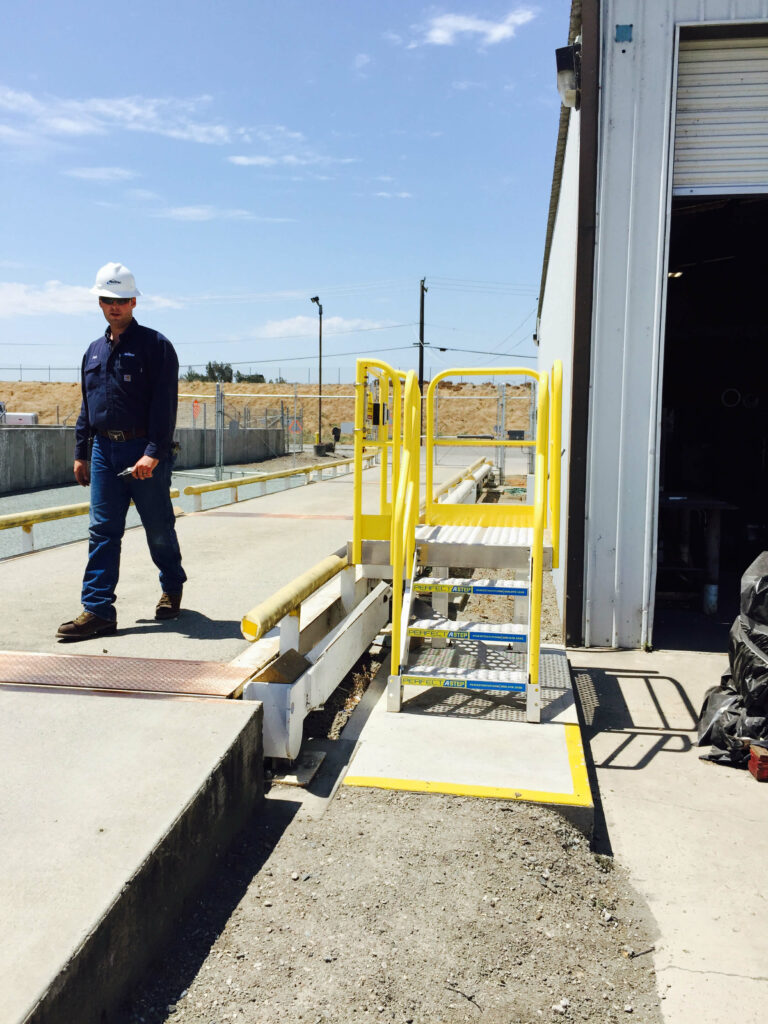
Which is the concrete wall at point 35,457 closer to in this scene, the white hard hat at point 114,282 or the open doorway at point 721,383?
the open doorway at point 721,383

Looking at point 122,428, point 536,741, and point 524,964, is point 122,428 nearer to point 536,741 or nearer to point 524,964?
point 536,741

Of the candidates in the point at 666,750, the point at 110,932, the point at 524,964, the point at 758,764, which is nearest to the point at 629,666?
the point at 666,750

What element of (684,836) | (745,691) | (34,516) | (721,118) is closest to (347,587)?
(745,691)

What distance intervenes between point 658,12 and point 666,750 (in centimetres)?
505

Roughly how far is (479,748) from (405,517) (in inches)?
52.1

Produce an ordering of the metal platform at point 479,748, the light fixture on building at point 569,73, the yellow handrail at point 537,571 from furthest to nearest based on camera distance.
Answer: the light fixture on building at point 569,73, the yellow handrail at point 537,571, the metal platform at point 479,748

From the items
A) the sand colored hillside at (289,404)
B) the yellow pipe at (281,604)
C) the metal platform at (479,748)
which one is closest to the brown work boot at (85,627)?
the yellow pipe at (281,604)

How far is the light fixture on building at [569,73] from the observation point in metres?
6.24

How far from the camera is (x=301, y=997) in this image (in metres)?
2.46

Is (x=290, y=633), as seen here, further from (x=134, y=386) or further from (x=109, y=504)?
(x=134, y=386)

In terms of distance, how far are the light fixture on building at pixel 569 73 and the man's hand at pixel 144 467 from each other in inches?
161

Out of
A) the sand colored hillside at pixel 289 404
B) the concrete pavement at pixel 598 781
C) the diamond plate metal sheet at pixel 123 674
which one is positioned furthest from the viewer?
the sand colored hillside at pixel 289 404

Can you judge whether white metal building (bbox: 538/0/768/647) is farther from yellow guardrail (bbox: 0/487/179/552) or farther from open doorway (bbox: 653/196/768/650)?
open doorway (bbox: 653/196/768/650)

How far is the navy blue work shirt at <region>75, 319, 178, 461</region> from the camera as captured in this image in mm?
4977
